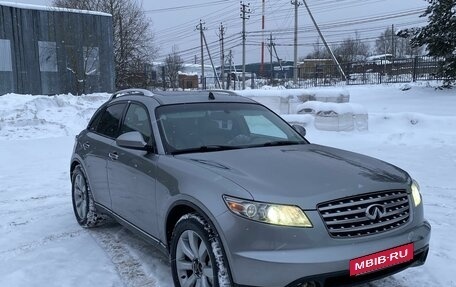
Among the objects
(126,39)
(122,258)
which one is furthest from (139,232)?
(126,39)

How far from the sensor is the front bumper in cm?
293

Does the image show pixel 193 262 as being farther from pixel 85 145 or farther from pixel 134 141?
pixel 85 145

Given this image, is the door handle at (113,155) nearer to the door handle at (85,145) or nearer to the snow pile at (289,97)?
the door handle at (85,145)

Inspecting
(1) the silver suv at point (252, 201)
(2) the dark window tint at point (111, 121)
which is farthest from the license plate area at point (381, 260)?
(2) the dark window tint at point (111, 121)

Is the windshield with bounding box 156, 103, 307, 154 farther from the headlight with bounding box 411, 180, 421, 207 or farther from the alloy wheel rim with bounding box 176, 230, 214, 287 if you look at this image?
the headlight with bounding box 411, 180, 421, 207

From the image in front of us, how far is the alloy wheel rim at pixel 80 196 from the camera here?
5777 mm

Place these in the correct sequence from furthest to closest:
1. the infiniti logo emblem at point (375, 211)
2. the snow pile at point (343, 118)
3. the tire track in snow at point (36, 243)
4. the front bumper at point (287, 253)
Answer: the snow pile at point (343, 118) → the tire track in snow at point (36, 243) → the infiniti logo emblem at point (375, 211) → the front bumper at point (287, 253)

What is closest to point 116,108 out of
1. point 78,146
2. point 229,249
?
point 78,146

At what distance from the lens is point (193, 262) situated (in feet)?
11.5

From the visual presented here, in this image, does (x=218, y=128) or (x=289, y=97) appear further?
(x=289, y=97)

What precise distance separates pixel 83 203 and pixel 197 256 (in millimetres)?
2811

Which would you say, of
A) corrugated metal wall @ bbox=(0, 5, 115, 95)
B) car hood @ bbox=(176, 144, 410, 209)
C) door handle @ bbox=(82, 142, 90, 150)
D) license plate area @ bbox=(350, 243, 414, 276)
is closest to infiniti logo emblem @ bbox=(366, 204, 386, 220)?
car hood @ bbox=(176, 144, 410, 209)

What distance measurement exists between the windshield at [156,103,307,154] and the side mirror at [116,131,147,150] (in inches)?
7.3

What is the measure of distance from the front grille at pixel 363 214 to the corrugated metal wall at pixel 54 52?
92.9ft
